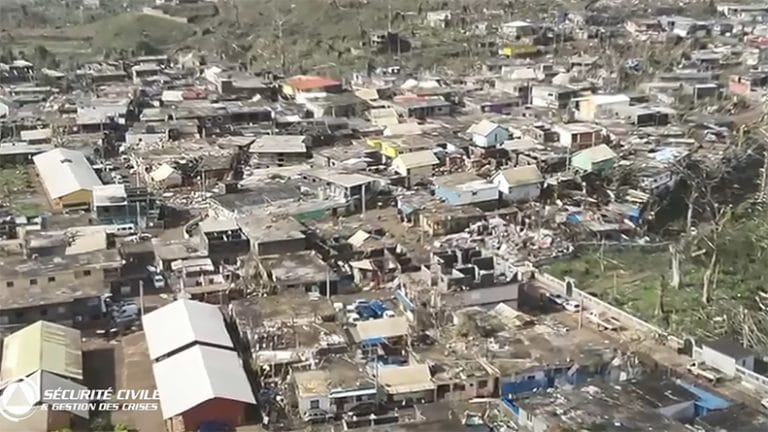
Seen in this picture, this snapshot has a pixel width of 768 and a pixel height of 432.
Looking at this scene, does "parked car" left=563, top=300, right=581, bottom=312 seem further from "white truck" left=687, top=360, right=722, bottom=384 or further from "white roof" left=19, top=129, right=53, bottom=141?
"white roof" left=19, top=129, right=53, bottom=141

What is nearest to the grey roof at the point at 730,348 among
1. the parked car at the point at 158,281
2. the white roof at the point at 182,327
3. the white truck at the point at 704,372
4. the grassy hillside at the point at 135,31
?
the white truck at the point at 704,372

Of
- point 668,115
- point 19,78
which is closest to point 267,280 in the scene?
point 668,115

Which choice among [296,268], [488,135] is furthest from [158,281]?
[488,135]

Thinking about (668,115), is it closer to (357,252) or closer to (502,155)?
(502,155)

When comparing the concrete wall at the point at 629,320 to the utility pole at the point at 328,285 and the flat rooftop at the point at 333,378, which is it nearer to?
the utility pole at the point at 328,285

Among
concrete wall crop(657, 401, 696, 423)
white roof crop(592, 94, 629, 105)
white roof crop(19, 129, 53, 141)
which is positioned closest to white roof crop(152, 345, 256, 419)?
concrete wall crop(657, 401, 696, 423)

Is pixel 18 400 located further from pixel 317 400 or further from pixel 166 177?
pixel 166 177
